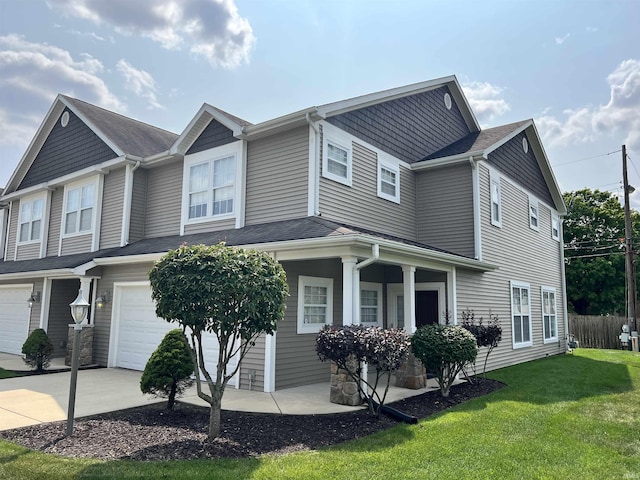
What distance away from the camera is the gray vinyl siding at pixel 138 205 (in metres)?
12.9

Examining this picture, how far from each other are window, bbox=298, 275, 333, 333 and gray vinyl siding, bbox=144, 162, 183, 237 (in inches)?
181

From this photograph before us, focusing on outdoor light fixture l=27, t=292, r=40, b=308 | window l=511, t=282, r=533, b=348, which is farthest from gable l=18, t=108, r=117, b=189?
window l=511, t=282, r=533, b=348

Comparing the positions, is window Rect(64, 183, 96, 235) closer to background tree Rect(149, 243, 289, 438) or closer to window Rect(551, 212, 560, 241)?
background tree Rect(149, 243, 289, 438)

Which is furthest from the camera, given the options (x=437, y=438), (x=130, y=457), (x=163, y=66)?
(x=163, y=66)

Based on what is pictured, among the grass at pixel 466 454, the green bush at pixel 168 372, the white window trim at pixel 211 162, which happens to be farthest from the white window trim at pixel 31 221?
the grass at pixel 466 454

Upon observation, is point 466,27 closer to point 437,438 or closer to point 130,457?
point 437,438

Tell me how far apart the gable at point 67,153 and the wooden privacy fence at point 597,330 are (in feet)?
71.0

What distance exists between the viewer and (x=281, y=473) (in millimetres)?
4348

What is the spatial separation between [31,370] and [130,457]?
7.91 meters

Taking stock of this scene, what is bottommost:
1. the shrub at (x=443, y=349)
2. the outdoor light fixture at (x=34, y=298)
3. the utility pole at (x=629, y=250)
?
the shrub at (x=443, y=349)

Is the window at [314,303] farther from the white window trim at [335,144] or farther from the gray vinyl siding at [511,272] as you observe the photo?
the gray vinyl siding at [511,272]

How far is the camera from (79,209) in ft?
46.9

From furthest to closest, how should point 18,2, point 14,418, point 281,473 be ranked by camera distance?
point 18,2 → point 14,418 → point 281,473

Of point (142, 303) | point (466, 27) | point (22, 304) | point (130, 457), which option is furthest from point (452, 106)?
point (22, 304)
